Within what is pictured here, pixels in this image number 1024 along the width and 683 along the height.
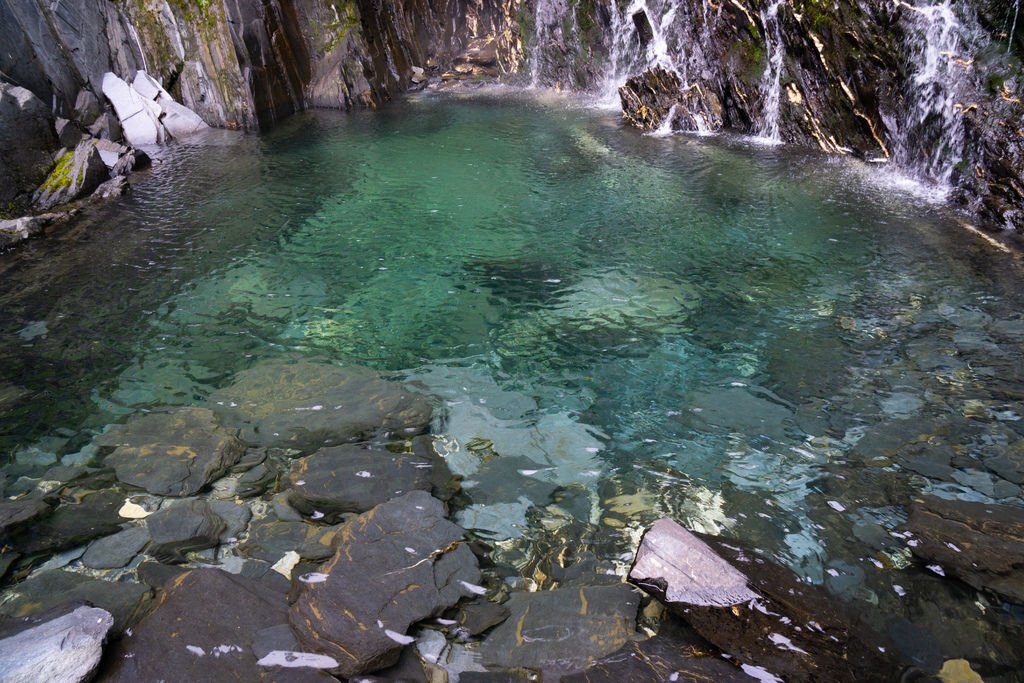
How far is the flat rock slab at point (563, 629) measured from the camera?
10.4ft

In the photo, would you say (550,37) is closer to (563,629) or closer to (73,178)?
(73,178)

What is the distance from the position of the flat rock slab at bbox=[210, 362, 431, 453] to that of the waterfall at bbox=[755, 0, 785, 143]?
10905 mm

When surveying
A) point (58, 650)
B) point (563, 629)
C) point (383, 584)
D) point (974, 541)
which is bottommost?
point (974, 541)

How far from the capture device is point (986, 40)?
918 cm

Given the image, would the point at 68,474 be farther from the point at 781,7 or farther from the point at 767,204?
the point at 781,7

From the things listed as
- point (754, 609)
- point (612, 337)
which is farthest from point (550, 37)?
point (754, 609)

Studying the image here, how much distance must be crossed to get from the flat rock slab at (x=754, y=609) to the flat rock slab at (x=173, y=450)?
121 inches

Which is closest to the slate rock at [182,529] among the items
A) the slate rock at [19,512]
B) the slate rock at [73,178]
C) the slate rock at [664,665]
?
the slate rock at [19,512]

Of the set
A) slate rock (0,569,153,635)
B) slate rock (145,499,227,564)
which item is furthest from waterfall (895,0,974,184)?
slate rock (0,569,153,635)

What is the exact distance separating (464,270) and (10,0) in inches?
442

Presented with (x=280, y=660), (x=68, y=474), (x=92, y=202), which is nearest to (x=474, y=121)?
(x=92, y=202)

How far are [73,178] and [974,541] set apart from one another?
13.6 m

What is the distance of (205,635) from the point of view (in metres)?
3.17

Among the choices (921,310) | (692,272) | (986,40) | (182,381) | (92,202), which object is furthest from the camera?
(92,202)
